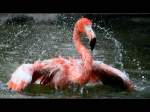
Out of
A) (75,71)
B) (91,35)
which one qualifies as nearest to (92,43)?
(91,35)

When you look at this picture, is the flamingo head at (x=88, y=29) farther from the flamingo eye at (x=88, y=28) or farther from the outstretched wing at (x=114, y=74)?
the outstretched wing at (x=114, y=74)

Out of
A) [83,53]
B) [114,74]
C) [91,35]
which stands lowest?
[114,74]

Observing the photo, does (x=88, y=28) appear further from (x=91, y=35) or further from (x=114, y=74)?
(x=114, y=74)

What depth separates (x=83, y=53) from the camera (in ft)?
279

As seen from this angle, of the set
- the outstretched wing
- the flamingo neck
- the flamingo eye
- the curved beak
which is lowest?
the outstretched wing

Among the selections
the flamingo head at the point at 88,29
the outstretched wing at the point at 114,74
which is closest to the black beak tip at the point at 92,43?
the flamingo head at the point at 88,29

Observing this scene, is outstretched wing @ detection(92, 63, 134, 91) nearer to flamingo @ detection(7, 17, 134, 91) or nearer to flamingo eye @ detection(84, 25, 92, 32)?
flamingo @ detection(7, 17, 134, 91)

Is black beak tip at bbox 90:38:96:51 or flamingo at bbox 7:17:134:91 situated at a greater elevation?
→ black beak tip at bbox 90:38:96:51

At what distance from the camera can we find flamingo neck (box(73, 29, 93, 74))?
85.1m

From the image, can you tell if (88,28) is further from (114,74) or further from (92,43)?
(114,74)

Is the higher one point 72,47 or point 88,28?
point 88,28

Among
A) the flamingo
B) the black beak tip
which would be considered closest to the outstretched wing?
the flamingo

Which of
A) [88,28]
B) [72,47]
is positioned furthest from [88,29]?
[72,47]
